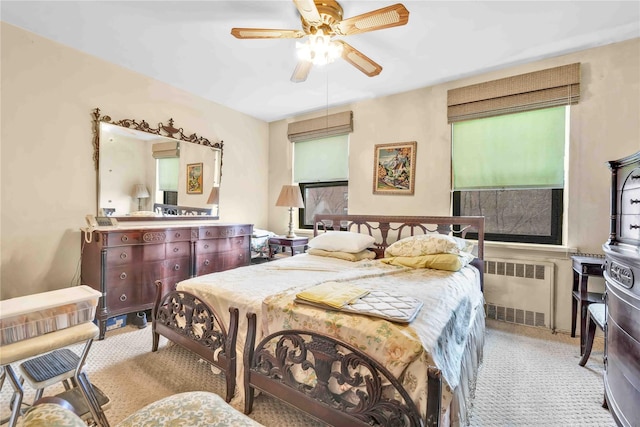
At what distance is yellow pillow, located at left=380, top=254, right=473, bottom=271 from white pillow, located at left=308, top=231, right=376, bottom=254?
1.37 ft

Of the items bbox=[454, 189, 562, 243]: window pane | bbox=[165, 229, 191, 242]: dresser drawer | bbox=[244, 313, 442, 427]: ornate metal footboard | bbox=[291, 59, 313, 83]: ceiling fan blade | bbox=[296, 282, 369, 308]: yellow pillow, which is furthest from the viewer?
bbox=[165, 229, 191, 242]: dresser drawer

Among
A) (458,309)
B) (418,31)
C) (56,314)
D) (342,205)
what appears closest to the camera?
(56,314)

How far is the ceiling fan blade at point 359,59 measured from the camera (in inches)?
79.1

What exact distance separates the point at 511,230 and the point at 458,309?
74.7 inches

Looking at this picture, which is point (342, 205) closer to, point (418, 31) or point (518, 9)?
point (418, 31)

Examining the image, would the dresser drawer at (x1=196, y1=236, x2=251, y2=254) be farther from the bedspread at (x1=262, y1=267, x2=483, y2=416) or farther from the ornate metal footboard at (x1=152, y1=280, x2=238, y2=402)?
the bedspread at (x1=262, y1=267, x2=483, y2=416)

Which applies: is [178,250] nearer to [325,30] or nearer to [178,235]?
[178,235]

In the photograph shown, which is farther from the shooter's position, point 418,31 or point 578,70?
point 578,70

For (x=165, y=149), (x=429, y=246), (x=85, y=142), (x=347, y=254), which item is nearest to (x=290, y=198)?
(x=347, y=254)

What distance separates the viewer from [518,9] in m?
2.07

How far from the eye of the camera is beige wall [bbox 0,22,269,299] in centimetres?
239

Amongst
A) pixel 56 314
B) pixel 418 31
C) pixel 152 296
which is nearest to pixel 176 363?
pixel 152 296

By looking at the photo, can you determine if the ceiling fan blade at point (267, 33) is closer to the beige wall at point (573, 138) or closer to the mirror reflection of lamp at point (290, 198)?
the beige wall at point (573, 138)

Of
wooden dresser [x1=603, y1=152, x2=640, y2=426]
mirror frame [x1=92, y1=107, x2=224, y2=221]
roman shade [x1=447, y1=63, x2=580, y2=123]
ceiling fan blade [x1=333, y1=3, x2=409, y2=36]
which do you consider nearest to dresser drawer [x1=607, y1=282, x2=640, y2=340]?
wooden dresser [x1=603, y1=152, x2=640, y2=426]
